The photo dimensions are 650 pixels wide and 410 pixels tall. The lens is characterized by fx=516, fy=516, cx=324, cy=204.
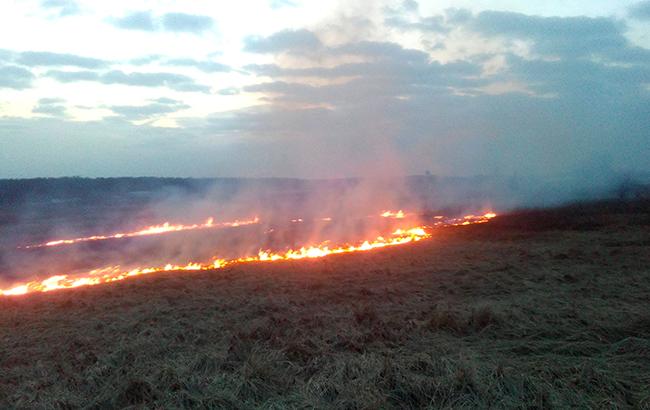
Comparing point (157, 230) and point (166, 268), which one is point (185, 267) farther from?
point (157, 230)

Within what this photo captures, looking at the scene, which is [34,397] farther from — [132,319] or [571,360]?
[571,360]

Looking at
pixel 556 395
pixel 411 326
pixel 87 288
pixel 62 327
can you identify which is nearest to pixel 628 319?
pixel 411 326

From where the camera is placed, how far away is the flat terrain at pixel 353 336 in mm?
5938

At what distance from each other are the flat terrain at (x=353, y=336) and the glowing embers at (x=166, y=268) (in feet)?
9.21

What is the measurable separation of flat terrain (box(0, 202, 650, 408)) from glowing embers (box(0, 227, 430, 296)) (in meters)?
2.81

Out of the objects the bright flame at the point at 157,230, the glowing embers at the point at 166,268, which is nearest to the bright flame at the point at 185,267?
the glowing embers at the point at 166,268

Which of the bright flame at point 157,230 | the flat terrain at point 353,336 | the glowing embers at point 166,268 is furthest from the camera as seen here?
the bright flame at point 157,230

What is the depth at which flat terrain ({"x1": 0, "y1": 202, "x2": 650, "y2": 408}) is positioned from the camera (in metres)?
5.94

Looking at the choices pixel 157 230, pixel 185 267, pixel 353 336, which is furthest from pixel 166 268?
pixel 157 230

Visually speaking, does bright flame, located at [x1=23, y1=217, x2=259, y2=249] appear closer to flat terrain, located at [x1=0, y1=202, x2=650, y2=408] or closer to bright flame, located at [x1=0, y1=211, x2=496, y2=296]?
bright flame, located at [x1=0, y1=211, x2=496, y2=296]

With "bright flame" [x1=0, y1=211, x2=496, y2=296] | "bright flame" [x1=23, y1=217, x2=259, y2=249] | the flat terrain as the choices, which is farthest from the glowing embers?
"bright flame" [x1=23, y1=217, x2=259, y2=249]

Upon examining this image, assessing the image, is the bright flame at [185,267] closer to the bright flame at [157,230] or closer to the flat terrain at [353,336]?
the flat terrain at [353,336]

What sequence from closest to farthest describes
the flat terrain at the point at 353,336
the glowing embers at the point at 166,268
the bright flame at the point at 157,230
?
the flat terrain at the point at 353,336 < the glowing embers at the point at 166,268 < the bright flame at the point at 157,230

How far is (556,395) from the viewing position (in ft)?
18.3
